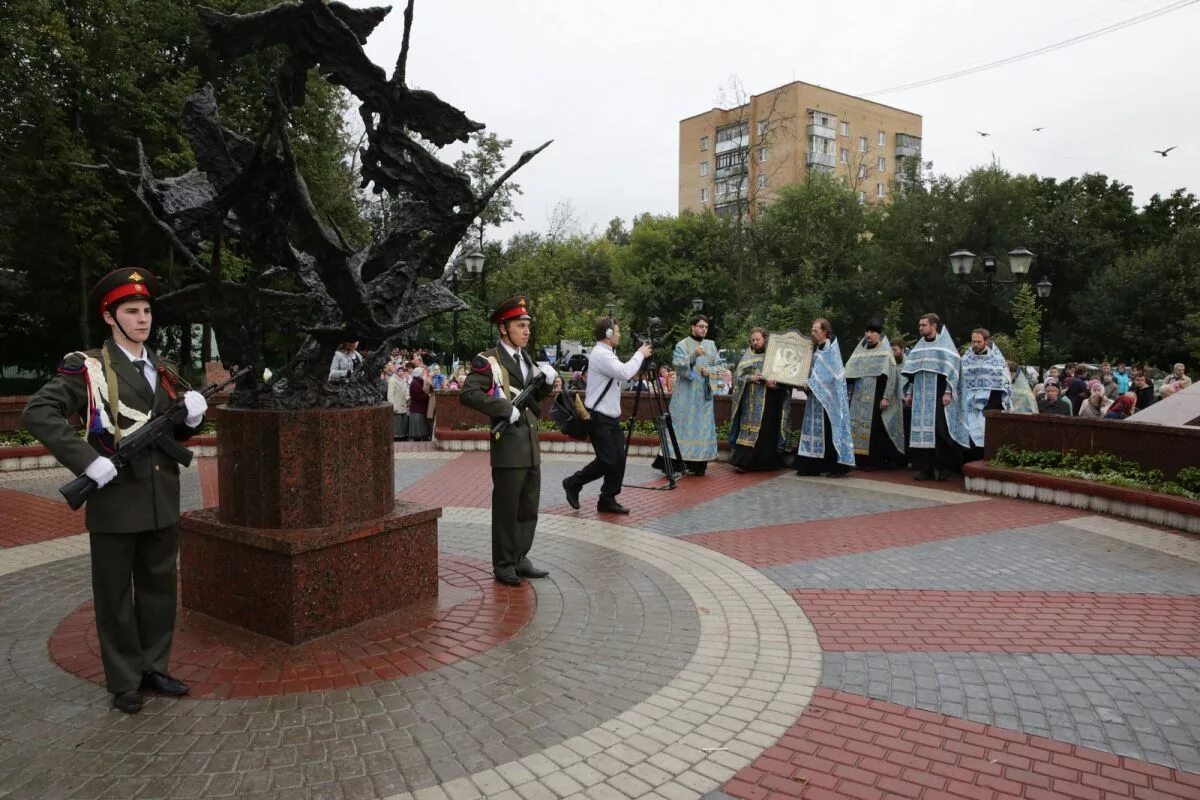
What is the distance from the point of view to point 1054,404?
13656 millimetres

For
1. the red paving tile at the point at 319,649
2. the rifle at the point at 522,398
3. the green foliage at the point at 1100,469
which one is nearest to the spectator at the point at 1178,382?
the green foliage at the point at 1100,469

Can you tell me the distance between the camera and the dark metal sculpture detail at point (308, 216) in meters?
4.43

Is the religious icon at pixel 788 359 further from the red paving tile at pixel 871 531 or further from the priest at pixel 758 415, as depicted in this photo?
the red paving tile at pixel 871 531

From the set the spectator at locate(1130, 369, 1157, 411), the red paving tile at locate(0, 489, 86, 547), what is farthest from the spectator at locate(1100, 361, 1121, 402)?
the red paving tile at locate(0, 489, 86, 547)

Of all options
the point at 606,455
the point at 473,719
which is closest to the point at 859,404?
the point at 606,455

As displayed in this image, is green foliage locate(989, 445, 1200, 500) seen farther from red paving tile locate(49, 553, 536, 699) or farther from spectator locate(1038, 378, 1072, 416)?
red paving tile locate(49, 553, 536, 699)

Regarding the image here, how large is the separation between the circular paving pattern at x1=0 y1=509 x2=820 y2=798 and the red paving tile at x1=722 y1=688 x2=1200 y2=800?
0.56 ft

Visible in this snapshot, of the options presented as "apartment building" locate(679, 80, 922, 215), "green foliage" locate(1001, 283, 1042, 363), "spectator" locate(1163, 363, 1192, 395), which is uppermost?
"apartment building" locate(679, 80, 922, 215)

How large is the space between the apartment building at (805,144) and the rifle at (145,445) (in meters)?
48.7

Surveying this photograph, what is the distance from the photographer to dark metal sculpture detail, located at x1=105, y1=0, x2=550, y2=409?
443 cm

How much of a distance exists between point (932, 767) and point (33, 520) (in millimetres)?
8325

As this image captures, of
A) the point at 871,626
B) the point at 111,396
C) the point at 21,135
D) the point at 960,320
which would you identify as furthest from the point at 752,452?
the point at 960,320

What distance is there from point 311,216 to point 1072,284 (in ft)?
128

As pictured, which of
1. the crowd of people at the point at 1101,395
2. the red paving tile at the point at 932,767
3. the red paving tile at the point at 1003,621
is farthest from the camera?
the crowd of people at the point at 1101,395
